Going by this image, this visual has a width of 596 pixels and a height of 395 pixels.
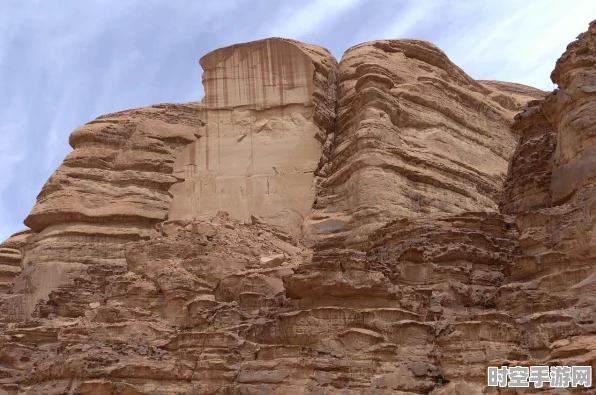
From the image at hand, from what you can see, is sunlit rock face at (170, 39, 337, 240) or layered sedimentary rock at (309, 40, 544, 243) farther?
sunlit rock face at (170, 39, 337, 240)

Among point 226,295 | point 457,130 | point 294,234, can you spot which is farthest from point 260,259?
point 457,130

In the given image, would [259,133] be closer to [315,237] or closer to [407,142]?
[407,142]

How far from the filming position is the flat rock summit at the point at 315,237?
86.5 ft

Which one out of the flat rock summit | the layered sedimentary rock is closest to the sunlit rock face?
the flat rock summit

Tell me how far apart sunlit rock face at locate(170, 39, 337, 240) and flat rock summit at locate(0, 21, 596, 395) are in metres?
0.11

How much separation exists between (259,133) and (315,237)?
912 cm

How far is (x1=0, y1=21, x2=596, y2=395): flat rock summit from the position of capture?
26.4m

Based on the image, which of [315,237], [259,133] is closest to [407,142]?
[315,237]

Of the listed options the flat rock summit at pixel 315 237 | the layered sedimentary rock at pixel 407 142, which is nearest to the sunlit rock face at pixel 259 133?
the flat rock summit at pixel 315 237

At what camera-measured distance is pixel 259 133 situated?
48812mm

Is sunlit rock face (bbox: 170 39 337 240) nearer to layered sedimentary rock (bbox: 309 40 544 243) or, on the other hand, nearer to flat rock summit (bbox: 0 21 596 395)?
flat rock summit (bbox: 0 21 596 395)

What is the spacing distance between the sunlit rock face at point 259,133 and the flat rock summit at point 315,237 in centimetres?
11

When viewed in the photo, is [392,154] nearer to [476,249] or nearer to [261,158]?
[261,158]

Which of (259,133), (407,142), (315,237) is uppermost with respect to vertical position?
(259,133)
